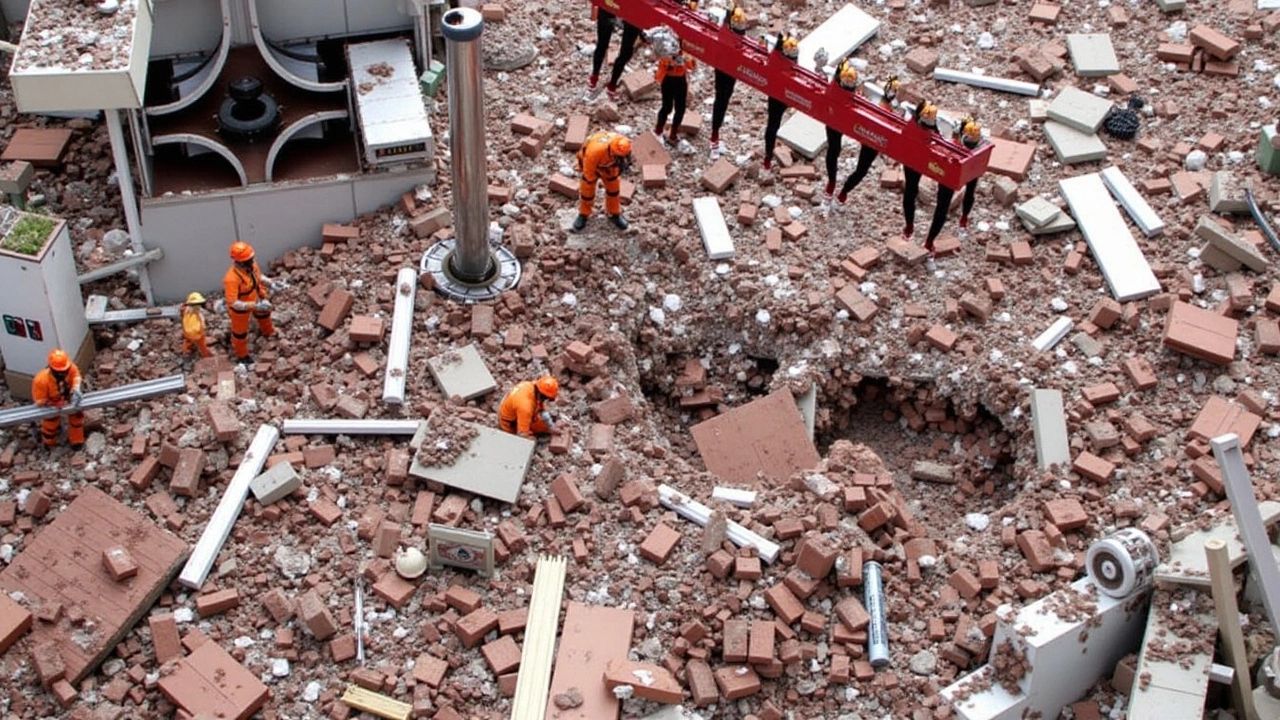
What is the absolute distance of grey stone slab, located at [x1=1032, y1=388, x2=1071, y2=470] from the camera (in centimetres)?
1140

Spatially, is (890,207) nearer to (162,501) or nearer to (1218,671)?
(1218,671)

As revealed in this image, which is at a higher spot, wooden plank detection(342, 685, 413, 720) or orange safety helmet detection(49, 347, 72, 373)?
orange safety helmet detection(49, 347, 72, 373)

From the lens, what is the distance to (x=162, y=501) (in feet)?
36.2

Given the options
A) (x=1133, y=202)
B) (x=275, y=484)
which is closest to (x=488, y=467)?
(x=275, y=484)

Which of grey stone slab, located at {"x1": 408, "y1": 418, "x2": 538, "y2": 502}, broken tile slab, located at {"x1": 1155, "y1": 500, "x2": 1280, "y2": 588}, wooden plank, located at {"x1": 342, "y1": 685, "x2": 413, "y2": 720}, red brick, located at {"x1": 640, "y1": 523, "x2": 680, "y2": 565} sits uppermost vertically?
broken tile slab, located at {"x1": 1155, "y1": 500, "x2": 1280, "y2": 588}

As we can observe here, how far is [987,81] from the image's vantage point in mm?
14469

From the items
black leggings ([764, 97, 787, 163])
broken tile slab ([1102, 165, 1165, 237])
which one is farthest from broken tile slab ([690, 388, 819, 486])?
broken tile slab ([1102, 165, 1165, 237])

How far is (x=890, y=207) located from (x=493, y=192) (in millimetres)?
3898

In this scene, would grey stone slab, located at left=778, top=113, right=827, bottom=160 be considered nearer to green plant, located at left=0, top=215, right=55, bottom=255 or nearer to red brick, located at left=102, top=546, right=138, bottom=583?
green plant, located at left=0, top=215, right=55, bottom=255

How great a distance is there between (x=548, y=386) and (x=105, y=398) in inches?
148

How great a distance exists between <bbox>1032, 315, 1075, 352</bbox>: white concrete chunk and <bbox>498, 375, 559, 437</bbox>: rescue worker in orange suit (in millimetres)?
4340

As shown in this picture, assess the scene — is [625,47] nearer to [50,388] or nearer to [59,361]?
[59,361]

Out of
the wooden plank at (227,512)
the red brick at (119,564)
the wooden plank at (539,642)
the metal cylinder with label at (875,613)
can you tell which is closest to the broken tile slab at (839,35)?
the metal cylinder with label at (875,613)

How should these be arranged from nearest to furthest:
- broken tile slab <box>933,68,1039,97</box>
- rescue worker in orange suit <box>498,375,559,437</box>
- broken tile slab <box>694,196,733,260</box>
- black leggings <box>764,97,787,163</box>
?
1. rescue worker in orange suit <box>498,375,559,437</box>
2. broken tile slab <box>694,196,733,260</box>
3. black leggings <box>764,97,787,163</box>
4. broken tile slab <box>933,68,1039,97</box>
